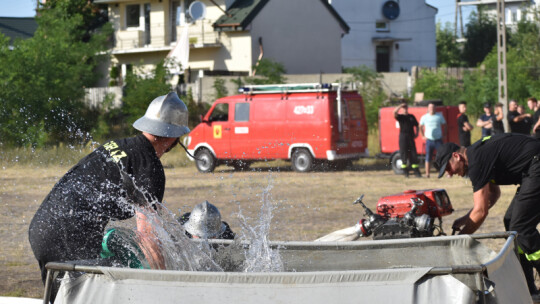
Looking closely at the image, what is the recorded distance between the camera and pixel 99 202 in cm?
440

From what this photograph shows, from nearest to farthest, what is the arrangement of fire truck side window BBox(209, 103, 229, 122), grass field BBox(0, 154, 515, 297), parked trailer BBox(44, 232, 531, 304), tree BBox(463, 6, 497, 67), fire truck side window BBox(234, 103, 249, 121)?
parked trailer BBox(44, 232, 531, 304), grass field BBox(0, 154, 515, 297), fire truck side window BBox(234, 103, 249, 121), fire truck side window BBox(209, 103, 229, 122), tree BBox(463, 6, 497, 67)

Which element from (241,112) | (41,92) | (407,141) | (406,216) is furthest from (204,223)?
(41,92)

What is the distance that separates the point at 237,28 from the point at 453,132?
20.3 metres

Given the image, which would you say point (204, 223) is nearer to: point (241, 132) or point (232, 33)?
point (241, 132)

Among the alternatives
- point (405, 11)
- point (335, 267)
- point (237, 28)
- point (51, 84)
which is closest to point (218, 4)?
point (237, 28)

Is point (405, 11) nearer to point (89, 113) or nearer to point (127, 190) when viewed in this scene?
point (89, 113)

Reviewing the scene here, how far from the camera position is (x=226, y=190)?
18641 mm

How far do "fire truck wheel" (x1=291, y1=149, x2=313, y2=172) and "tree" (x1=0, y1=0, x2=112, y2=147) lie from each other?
658 centimetres

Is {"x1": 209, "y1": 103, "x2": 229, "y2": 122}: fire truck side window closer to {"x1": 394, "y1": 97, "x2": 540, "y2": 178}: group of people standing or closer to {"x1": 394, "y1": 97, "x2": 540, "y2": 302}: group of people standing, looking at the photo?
{"x1": 394, "y1": 97, "x2": 540, "y2": 178}: group of people standing

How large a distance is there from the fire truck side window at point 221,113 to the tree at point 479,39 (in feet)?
130

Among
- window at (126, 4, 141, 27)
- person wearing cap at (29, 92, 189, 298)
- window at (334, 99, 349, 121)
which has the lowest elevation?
person wearing cap at (29, 92, 189, 298)

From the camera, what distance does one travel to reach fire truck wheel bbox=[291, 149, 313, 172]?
22781 millimetres

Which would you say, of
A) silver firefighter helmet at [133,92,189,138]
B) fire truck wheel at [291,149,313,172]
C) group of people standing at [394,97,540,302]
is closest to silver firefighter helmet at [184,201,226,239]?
silver firefighter helmet at [133,92,189,138]

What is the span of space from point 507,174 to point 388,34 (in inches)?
2014
